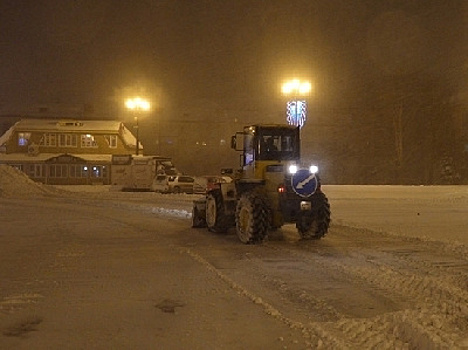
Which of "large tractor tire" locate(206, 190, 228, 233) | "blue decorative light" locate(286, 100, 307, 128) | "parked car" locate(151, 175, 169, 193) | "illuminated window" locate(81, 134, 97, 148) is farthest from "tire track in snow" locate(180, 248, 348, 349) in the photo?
"illuminated window" locate(81, 134, 97, 148)

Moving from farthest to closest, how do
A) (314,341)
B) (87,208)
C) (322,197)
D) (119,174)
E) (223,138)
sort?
(223,138), (119,174), (87,208), (322,197), (314,341)

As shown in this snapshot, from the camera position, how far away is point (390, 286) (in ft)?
34.5

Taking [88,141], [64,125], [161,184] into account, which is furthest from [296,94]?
[64,125]

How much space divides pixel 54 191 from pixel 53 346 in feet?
123

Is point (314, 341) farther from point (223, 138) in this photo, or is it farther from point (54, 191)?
point (223, 138)

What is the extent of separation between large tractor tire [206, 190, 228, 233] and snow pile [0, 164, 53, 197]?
2396cm

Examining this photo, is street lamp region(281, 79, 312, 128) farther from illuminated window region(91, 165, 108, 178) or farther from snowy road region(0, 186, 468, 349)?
illuminated window region(91, 165, 108, 178)

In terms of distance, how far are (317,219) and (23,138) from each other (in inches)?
2304

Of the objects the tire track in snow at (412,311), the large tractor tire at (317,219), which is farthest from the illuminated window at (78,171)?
the tire track in snow at (412,311)

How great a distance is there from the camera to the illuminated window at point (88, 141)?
230ft

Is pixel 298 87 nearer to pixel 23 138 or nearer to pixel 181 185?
pixel 181 185

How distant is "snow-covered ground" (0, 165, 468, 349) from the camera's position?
7461 millimetres

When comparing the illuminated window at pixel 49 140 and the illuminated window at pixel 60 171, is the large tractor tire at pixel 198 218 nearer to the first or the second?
the illuminated window at pixel 60 171

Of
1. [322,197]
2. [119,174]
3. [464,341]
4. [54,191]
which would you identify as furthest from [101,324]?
[119,174]
